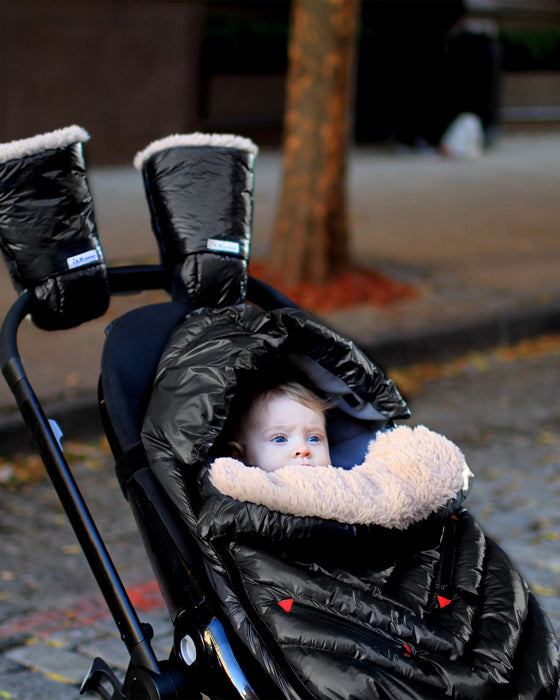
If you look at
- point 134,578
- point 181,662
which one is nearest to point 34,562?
point 134,578

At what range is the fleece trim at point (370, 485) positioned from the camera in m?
2.35

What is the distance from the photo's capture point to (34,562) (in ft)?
13.7

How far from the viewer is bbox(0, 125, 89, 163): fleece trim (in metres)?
2.80

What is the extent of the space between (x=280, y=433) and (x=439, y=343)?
15.5 ft

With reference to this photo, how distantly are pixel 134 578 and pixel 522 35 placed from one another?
18.4m

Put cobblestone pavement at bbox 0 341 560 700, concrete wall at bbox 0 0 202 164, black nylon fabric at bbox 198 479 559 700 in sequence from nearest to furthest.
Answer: black nylon fabric at bbox 198 479 559 700, cobblestone pavement at bbox 0 341 560 700, concrete wall at bbox 0 0 202 164

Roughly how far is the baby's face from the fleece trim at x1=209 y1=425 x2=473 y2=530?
144 mm

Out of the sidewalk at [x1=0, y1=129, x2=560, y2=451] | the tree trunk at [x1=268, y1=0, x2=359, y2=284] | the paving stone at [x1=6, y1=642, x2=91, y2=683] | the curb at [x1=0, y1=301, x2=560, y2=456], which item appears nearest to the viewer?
the paving stone at [x1=6, y1=642, x2=91, y2=683]

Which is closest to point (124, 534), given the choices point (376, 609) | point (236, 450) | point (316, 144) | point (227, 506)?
point (236, 450)

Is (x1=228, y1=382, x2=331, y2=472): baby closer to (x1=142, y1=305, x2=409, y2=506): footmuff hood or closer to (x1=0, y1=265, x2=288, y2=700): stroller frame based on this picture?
(x1=142, y1=305, x2=409, y2=506): footmuff hood

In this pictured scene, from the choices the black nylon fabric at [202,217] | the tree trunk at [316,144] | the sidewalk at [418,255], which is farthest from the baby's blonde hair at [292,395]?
the tree trunk at [316,144]

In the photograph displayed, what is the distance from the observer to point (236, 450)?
108 inches

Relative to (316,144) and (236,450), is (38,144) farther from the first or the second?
(316,144)

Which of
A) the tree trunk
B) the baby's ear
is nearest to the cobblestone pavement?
the baby's ear
